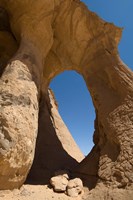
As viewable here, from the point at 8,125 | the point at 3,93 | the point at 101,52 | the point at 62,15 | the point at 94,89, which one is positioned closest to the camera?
the point at 8,125

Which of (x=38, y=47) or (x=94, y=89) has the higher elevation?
(x=38, y=47)

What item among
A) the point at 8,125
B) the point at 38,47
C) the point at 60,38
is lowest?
the point at 8,125

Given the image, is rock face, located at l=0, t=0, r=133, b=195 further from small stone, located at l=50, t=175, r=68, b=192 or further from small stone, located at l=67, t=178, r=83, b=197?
small stone, located at l=50, t=175, r=68, b=192

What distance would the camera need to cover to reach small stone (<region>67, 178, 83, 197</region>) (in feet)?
12.8

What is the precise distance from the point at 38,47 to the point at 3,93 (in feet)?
6.50

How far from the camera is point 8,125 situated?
11.0ft

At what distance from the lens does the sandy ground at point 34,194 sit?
317 cm

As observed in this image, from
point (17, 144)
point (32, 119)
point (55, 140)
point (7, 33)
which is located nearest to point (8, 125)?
point (17, 144)

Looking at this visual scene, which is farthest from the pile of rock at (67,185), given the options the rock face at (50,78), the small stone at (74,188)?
the rock face at (50,78)

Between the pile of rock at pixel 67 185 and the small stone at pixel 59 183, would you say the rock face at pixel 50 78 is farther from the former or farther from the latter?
the small stone at pixel 59 183

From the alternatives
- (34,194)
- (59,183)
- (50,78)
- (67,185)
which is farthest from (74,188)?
(50,78)

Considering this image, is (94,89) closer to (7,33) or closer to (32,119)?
(32,119)

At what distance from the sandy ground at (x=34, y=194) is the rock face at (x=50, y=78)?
0.43 feet

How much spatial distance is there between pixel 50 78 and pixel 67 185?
12.3ft
